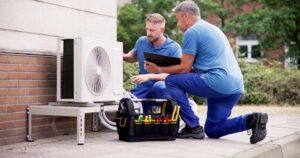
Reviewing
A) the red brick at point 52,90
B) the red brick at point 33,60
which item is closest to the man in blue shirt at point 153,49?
the red brick at point 52,90

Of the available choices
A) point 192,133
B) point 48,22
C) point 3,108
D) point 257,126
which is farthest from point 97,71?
point 257,126

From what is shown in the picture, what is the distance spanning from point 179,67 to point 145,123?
0.68 m

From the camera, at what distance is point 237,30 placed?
76.7ft

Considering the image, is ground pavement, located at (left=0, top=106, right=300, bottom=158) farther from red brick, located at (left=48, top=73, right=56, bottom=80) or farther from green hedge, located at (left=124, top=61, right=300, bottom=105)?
green hedge, located at (left=124, top=61, right=300, bottom=105)

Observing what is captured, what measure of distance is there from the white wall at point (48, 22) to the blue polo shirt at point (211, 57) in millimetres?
1280

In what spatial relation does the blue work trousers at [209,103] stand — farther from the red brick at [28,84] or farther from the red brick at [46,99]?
the red brick at [28,84]

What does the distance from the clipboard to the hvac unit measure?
0.46 meters

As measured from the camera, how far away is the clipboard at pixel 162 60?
618 centimetres

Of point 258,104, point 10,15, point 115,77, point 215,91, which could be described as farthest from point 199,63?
point 258,104

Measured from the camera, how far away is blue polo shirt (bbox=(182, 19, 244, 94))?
20.1ft

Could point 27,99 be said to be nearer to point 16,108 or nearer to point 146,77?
point 16,108

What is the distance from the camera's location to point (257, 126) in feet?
20.2

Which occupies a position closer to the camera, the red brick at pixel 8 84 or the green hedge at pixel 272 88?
the red brick at pixel 8 84

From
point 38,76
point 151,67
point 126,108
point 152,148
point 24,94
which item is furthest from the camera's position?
point 151,67
